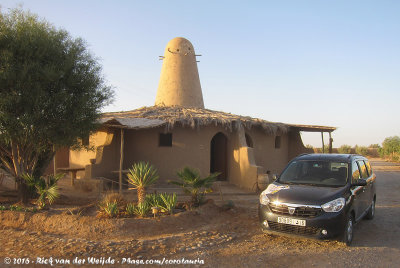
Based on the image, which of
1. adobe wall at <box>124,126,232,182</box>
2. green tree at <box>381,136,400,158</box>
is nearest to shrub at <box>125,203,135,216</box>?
adobe wall at <box>124,126,232,182</box>

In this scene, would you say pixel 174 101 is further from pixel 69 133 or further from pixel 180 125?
pixel 69 133

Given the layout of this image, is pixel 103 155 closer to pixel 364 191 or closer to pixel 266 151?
pixel 266 151

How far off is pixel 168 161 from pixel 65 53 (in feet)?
19.7

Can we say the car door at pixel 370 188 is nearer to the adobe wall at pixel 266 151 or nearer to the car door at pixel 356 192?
the car door at pixel 356 192

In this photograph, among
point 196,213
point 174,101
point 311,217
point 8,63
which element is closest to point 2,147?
point 8,63

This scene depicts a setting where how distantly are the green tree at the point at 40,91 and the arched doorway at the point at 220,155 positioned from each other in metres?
7.37

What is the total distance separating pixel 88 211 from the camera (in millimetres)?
7676

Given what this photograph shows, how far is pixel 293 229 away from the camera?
5.51m

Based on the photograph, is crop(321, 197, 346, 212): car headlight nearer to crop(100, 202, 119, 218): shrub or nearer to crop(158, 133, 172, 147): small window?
crop(100, 202, 119, 218): shrub

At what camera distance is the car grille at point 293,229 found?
5.39m

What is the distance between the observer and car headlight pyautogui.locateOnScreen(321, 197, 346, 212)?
543cm

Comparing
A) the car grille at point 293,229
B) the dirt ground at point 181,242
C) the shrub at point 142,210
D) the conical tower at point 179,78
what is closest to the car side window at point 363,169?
the dirt ground at point 181,242

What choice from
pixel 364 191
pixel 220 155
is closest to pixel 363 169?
pixel 364 191

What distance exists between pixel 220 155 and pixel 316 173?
8.67 metres
